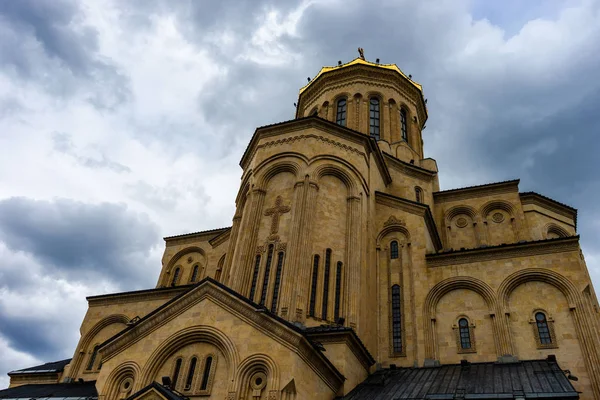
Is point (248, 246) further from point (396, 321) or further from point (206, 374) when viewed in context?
point (396, 321)

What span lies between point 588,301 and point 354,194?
10.5 m

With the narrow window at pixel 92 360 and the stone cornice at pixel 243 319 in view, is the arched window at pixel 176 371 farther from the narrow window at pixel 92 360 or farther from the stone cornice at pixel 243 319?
the narrow window at pixel 92 360

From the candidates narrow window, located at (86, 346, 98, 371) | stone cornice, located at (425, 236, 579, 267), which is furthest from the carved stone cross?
narrow window, located at (86, 346, 98, 371)

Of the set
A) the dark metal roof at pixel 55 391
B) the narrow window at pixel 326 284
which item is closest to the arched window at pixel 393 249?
the narrow window at pixel 326 284

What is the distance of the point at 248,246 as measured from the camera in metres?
21.1

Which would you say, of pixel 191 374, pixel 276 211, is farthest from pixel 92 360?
pixel 276 211

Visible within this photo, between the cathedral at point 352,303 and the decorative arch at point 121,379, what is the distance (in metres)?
0.05

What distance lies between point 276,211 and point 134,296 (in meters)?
10.4

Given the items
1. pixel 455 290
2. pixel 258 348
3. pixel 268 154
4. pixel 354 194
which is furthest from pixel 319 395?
pixel 268 154

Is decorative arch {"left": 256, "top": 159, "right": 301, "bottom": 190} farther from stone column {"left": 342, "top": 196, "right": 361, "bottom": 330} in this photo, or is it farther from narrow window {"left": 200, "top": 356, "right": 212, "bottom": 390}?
narrow window {"left": 200, "top": 356, "right": 212, "bottom": 390}

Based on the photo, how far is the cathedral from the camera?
15078 mm

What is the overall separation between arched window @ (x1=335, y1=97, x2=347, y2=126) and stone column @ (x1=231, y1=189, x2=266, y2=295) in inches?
458

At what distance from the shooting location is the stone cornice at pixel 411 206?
2295cm

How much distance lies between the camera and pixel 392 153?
3047cm
